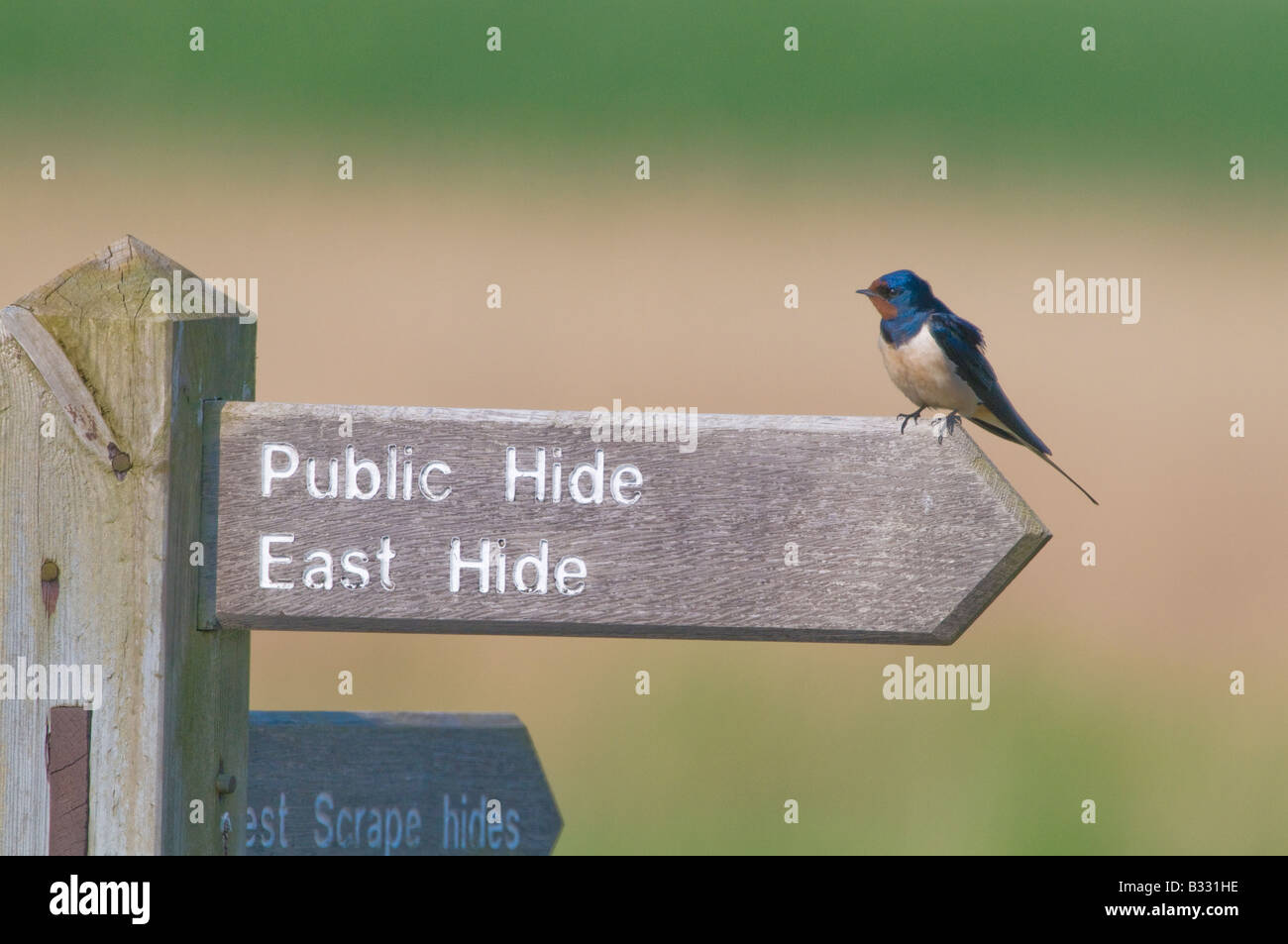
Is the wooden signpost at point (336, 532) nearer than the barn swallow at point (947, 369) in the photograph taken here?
Yes

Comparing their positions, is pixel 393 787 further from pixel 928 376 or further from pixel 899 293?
pixel 899 293

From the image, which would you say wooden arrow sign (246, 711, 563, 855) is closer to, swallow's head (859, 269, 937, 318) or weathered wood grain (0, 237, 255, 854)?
weathered wood grain (0, 237, 255, 854)

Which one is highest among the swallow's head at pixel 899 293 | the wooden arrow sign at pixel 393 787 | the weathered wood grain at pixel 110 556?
the swallow's head at pixel 899 293

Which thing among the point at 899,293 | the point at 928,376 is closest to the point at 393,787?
the point at 928,376

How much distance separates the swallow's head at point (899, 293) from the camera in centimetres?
348

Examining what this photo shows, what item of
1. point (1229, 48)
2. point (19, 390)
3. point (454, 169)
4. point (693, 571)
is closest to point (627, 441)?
point (693, 571)

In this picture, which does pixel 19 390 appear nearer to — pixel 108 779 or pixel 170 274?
pixel 170 274

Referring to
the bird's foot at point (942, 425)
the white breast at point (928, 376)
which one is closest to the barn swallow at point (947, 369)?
the white breast at point (928, 376)

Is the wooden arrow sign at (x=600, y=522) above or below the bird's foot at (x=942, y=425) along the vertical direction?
below

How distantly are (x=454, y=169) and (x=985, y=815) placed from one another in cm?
580

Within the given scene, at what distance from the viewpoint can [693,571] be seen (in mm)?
2006

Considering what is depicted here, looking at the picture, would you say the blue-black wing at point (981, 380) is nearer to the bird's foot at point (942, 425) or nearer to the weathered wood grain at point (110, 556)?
the bird's foot at point (942, 425)

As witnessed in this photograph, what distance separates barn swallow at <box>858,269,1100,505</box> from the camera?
3.02 m

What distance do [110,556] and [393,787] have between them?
670 millimetres
